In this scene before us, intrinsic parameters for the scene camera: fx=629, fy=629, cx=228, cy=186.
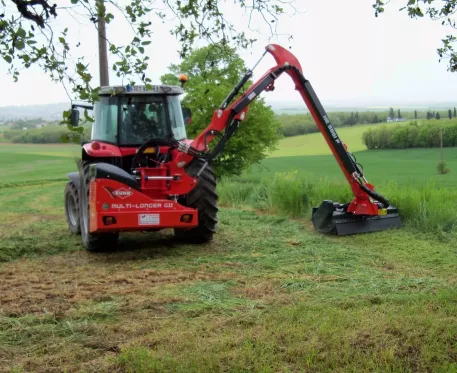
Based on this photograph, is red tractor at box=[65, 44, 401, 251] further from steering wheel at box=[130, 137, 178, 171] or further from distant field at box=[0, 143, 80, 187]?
distant field at box=[0, 143, 80, 187]

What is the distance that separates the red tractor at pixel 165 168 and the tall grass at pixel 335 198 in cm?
54

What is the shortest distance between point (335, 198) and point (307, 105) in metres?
2.69

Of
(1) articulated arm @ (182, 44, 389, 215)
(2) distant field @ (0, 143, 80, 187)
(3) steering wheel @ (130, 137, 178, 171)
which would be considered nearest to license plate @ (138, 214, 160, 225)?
(3) steering wheel @ (130, 137, 178, 171)

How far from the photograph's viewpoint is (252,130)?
21953 mm

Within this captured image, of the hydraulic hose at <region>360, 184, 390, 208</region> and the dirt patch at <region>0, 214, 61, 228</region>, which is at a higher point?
the hydraulic hose at <region>360, 184, 390, 208</region>

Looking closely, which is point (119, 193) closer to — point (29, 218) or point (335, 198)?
point (335, 198)

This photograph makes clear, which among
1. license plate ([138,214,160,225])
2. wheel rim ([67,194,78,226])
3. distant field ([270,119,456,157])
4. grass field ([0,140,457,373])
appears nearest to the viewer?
grass field ([0,140,457,373])

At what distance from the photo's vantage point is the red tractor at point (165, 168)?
783 centimetres

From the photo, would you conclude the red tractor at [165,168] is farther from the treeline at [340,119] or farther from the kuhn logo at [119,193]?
the treeline at [340,119]

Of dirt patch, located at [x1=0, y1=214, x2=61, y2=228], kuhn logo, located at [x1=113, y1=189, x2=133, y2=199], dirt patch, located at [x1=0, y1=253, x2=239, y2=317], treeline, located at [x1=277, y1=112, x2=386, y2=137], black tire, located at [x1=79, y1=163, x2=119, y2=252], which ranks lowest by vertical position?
dirt patch, located at [x1=0, y1=214, x2=61, y2=228]

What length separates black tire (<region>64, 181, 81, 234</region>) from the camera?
9994mm

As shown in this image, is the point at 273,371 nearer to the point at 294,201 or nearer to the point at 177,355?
the point at 177,355

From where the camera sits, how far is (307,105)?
9141 millimetres

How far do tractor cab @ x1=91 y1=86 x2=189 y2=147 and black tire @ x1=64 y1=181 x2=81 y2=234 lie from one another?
1412mm
